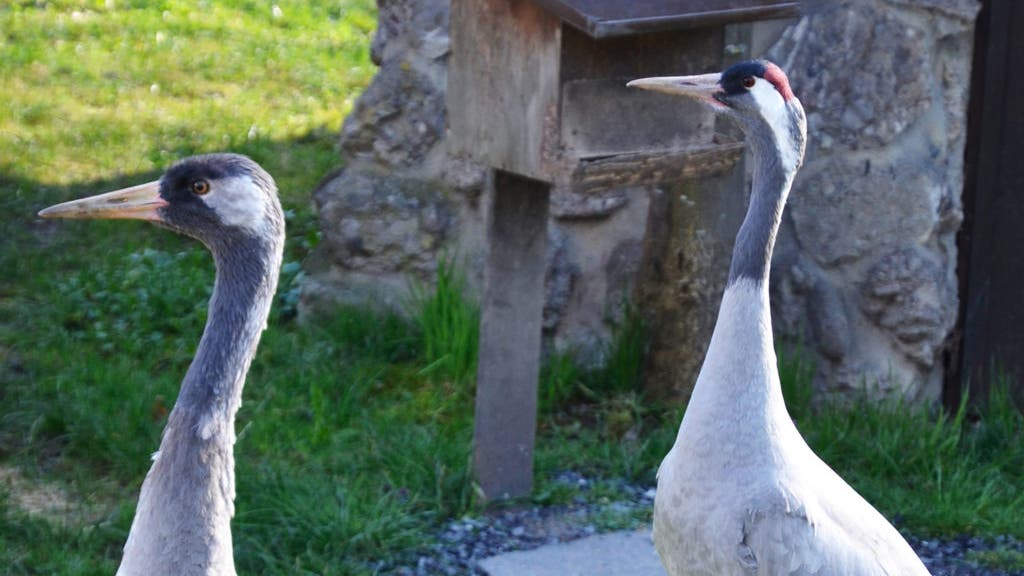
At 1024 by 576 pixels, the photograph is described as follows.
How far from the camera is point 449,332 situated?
510cm

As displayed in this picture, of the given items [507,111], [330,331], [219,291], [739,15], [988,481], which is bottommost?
[988,481]

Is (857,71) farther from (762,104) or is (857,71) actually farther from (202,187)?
(202,187)

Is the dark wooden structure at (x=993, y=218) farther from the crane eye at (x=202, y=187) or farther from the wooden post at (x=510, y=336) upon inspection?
the crane eye at (x=202, y=187)

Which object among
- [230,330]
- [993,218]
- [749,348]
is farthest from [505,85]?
[993,218]

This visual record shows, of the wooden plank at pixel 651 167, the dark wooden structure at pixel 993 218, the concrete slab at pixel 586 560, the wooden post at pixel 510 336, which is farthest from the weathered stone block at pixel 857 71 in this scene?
the concrete slab at pixel 586 560

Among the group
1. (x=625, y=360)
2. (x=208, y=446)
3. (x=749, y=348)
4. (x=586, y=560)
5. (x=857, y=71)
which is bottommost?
(x=586, y=560)

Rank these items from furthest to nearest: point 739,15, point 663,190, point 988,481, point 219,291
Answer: point 663,190, point 988,481, point 739,15, point 219,291

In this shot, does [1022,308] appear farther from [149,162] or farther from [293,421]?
[149,162]

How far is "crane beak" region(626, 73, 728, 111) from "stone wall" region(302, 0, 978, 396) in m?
1.53

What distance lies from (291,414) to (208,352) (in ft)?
6.84

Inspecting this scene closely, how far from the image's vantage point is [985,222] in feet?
17.2

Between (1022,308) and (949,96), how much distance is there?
779mm

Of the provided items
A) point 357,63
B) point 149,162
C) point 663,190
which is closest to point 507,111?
point 663,190

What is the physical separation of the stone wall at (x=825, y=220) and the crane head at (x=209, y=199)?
7.63ft
